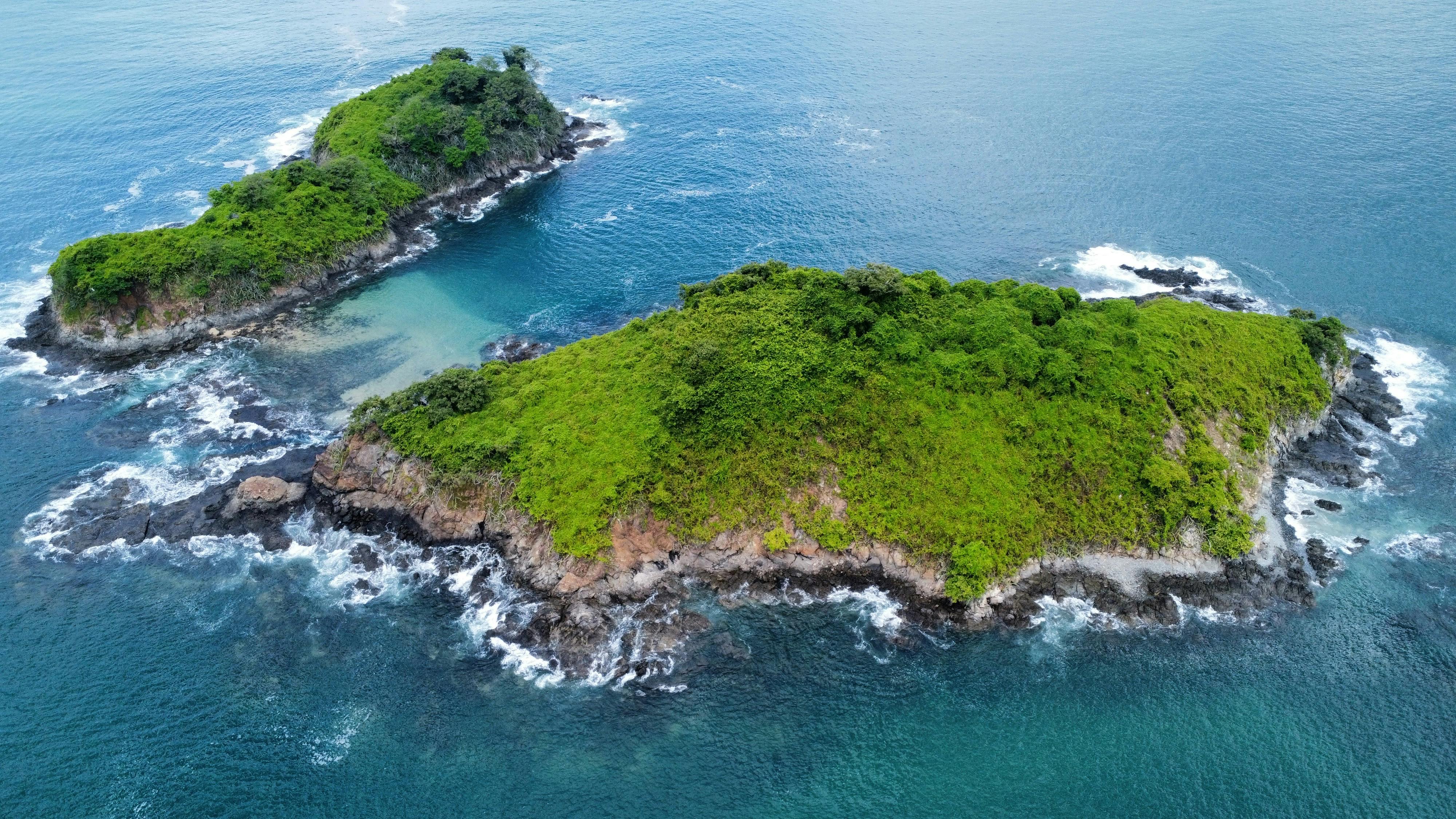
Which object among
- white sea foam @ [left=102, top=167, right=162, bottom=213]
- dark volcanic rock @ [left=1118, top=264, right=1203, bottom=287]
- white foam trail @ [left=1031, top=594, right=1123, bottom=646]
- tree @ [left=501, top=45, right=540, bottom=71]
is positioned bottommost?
white foam trail @ [left=1031, top=594, right=1123, bottom=646]

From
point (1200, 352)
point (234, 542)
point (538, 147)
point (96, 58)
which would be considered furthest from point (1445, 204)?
point (96, 58)

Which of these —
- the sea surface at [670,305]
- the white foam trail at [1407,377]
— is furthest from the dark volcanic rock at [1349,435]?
the sea surface at [670,305]

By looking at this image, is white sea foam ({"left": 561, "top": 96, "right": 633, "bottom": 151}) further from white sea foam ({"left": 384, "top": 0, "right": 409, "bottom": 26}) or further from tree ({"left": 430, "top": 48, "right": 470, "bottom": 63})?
Answer: white sea foam ({"left": 384, "top": 0, "right": 409, "bottom": 26})

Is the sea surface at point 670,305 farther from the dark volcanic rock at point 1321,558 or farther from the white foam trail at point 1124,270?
the dark volcanic rock at point 1321,558

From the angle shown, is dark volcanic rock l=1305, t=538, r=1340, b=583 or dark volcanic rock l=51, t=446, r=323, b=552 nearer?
dark volcanic rock l=1305, t=538, r=1340, b=583

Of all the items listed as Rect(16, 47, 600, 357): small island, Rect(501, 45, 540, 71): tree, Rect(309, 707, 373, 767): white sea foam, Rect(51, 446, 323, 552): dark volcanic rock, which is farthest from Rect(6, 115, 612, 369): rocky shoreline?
Rect(309, 707, 373, 767): white sea foam

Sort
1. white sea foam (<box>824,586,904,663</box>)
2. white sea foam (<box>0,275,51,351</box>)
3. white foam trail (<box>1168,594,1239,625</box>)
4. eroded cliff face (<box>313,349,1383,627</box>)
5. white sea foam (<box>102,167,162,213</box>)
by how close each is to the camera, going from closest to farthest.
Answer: white sea foam (<box>824,586,904,663</box>) → white foam trail (<box>1168,594,1239,625</box>) → eroded cliff face (<box>313,349,1383,627</box>) → white sea foam (<box>0,275,51,351</box>) → white sea foam (<box>102,167,162,213</box>)

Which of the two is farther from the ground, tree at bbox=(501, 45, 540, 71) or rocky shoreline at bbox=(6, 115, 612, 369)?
tree at bbox=(501, 45, 540, 71)

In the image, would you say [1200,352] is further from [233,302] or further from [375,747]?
[233,302]
